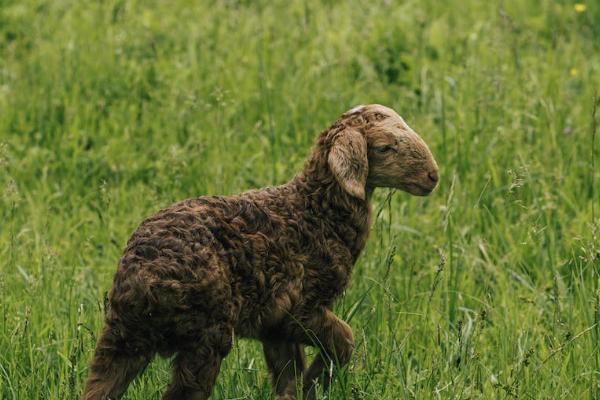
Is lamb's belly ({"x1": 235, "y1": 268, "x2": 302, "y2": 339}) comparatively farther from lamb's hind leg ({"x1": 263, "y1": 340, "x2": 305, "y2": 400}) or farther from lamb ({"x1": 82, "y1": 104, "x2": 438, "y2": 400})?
lamb's hind leg ({"x1": 263, "y1": 340, "x2": 305, "y2": 400})

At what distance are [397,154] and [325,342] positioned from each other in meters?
0.72

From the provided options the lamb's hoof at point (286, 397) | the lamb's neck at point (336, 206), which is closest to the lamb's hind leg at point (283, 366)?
the lamb's hoof at point (286, 397)

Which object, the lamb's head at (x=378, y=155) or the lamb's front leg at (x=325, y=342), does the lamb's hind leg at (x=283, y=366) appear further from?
the lamb's head at (x=378, y=155)

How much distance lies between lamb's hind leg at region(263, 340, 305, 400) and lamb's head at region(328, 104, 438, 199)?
0.65 m

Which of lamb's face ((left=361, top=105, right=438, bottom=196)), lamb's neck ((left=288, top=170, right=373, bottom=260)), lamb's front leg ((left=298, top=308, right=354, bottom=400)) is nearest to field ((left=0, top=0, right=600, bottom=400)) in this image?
lamb's front leg ((left=298, top=308, right=354, bottom=400))

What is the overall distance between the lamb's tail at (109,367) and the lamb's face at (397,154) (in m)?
1.10

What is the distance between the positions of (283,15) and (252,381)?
3982 mm

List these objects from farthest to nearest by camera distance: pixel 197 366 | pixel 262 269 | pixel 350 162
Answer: pixel 350 162 → pixel 262 269 → pixel 197 366

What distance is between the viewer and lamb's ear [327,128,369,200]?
158 inches

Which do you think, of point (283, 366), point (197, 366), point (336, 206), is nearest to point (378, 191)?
point (336, 206)

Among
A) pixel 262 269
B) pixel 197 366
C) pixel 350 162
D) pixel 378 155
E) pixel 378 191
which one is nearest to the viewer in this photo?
pixel 197 366

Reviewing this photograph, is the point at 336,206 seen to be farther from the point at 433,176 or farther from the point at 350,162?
the point at 433,176

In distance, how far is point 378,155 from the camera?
414 centimetres

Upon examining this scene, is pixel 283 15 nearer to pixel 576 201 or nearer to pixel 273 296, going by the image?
pixel 576 201
